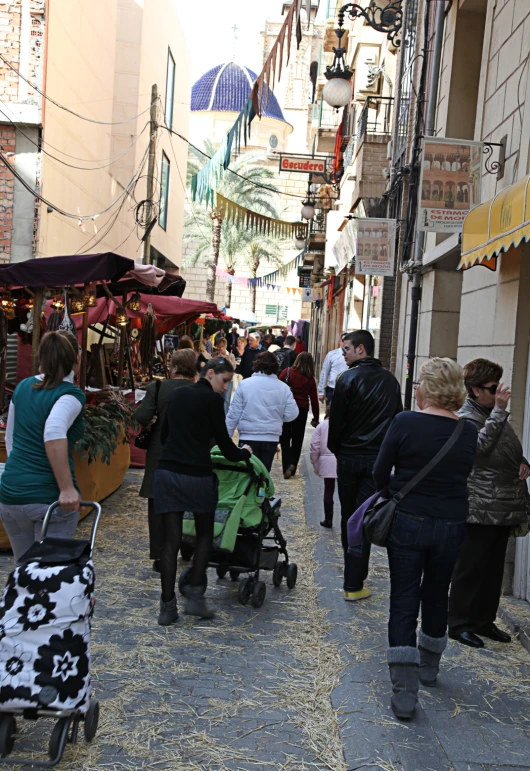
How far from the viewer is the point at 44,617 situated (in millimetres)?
3746

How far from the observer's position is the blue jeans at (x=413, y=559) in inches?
178

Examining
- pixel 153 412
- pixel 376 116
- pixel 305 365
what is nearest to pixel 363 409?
pixel 153 412

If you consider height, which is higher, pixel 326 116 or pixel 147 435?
pixel 326 116

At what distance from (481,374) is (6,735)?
3495 mm

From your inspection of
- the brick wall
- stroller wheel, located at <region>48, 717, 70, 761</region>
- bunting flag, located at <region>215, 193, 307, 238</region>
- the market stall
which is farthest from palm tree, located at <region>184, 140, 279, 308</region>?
stroller wheel, located at <region>48, 717, 70, 761</region>

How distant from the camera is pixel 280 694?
4855 mm

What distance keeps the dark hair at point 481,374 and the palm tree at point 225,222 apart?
129 feet

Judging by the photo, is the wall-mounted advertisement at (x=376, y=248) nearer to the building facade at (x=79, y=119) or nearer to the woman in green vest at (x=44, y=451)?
the building facade at (x=79, y=119)

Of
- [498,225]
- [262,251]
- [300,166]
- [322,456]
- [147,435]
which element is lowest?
[322,456]

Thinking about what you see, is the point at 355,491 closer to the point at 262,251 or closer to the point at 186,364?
the point at 186,364

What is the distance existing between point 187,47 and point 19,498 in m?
37.0

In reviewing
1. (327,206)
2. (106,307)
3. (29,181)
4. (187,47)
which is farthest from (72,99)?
(187,47)

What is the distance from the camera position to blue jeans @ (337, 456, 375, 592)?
664 cm

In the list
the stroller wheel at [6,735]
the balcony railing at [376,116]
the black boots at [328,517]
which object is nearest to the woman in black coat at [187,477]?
the stroller wheel at [6,735]
